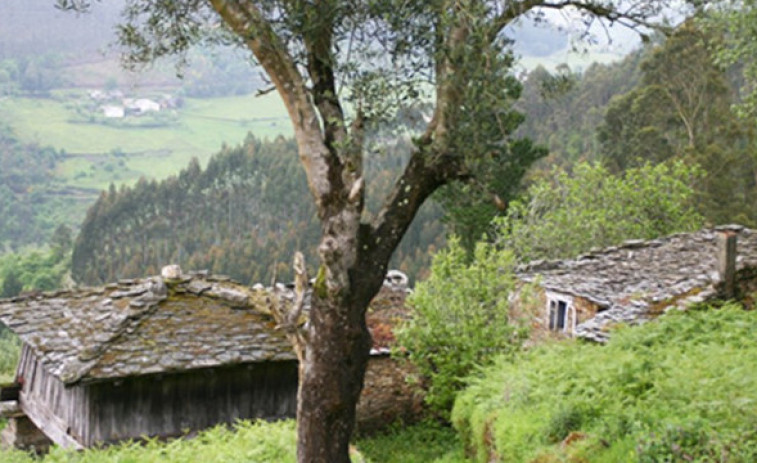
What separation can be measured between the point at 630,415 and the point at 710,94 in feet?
126

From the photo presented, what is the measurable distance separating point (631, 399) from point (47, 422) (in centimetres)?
1216

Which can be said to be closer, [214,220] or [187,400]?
[187,400]

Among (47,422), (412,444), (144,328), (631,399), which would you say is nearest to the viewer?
(631,399)

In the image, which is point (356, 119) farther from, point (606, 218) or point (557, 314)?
point (606, 218)

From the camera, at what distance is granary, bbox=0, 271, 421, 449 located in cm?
1551

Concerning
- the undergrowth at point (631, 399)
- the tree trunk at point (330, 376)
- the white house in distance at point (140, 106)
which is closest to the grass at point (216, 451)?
the tree trunk at point (330, 376)

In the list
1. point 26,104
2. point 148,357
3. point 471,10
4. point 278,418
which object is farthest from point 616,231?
point 26,104

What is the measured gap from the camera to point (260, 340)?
54.6 feet

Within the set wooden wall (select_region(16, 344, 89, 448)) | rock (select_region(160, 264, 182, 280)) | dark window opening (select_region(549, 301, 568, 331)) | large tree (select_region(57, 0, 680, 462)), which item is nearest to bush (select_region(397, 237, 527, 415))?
dark window opening (select_region(549, 301, 568, 331))

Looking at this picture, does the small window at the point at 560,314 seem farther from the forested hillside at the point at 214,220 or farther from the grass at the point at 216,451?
the forested hillside at the point at 214,220

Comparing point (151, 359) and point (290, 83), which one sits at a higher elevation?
point (290, 83)

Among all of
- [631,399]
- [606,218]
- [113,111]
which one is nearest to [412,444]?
[631,399]

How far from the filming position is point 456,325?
18000 mm

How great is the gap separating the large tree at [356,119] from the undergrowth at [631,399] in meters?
2.47
